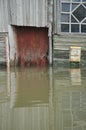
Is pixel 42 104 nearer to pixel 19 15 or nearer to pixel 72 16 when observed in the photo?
pixel 19 15

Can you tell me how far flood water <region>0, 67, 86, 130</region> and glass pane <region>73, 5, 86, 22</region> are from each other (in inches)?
217

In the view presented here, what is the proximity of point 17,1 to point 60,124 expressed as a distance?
9.87 meters

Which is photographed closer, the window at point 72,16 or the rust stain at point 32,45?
the window at point 72,16

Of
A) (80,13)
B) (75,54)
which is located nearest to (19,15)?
(80,13)

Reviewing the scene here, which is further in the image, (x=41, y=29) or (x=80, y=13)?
(x=41, y=29)

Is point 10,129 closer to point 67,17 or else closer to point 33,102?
point 33,102

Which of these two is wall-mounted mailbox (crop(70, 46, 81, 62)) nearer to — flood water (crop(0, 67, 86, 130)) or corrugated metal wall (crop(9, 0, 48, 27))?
corrugated metal wall (crop(9, 0, 48, 27))

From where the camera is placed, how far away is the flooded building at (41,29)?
1443 cm

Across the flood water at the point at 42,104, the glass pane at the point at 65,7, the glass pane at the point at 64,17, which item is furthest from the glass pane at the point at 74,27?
the flood water at the point at 42,104

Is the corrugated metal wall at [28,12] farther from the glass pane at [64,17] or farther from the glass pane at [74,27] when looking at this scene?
the glass pane at [74,27]

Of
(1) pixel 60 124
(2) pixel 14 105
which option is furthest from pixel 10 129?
(2) pixel 14 105

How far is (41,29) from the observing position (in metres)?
15.1

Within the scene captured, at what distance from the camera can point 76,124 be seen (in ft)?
17.1

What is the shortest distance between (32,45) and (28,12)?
153cm
